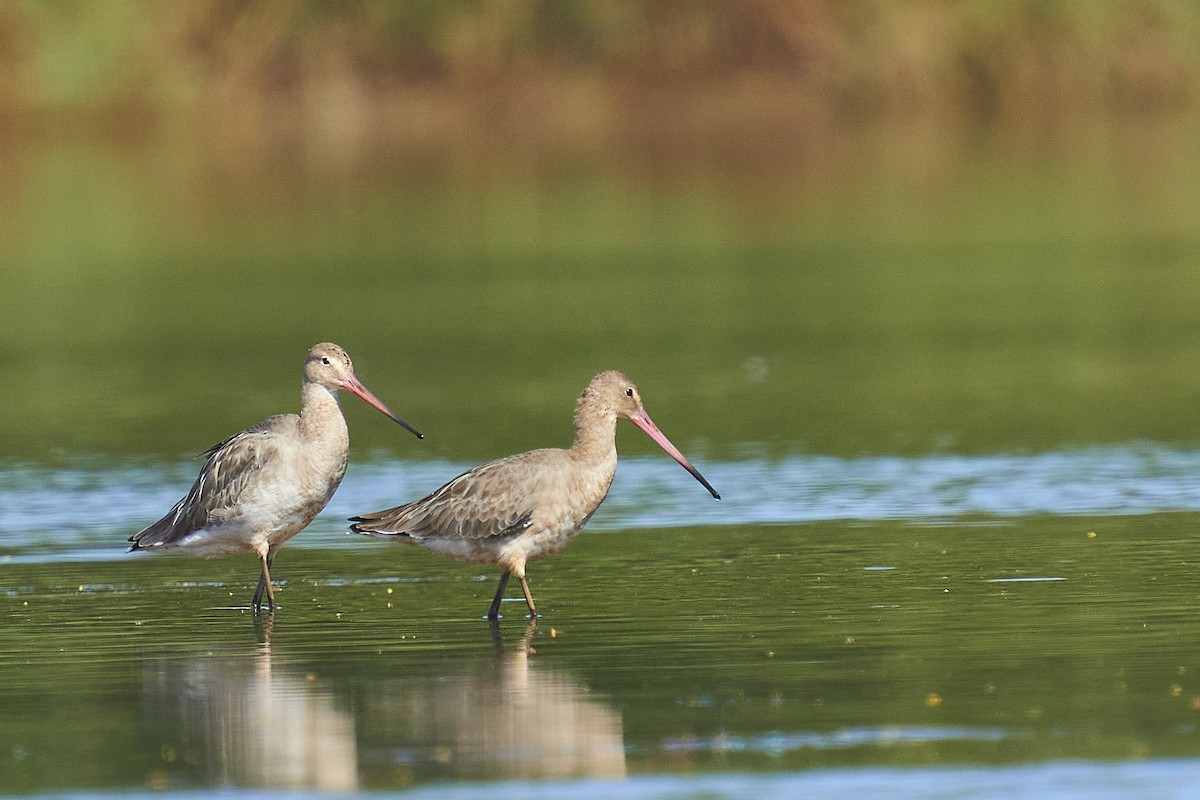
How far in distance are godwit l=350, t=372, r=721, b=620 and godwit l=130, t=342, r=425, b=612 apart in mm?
331

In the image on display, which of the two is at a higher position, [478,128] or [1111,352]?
[478,128]

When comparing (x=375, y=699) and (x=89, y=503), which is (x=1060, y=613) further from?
(x=89, y=503)

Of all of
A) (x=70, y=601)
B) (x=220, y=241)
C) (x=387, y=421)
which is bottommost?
(x=70, y=601)

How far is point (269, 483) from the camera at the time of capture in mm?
11523

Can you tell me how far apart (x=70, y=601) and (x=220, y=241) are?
2271cm

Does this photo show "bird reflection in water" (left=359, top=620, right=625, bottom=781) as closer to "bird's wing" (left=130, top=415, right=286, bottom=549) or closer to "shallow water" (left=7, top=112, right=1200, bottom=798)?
"shallow water" (left=7, top=112, right=1200, bottom=798)

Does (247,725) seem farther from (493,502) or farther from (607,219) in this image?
(607,219)

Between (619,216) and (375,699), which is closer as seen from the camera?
(375,699)

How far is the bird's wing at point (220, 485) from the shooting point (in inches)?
456

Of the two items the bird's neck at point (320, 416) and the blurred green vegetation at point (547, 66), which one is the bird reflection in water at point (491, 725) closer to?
the bird's neck at point (320, 416)

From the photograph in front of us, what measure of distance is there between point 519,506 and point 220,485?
4.79ft

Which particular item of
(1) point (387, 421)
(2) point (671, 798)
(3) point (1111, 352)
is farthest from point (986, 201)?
(2) point (671, 798)

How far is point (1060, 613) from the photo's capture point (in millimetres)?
10430

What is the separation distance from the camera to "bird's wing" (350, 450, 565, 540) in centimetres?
1098
